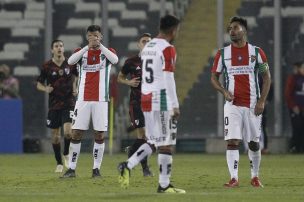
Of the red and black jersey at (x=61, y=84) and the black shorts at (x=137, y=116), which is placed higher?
the red and black jersey at (x=61, y=84)

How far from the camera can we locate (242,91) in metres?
15.1

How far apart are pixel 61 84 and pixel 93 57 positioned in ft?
8.31

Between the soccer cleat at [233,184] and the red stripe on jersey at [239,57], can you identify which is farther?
the red stripe on jersey at [239,57]

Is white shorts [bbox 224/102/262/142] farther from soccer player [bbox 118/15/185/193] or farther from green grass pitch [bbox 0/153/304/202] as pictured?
soccer player [bbox 118/15/185/193]

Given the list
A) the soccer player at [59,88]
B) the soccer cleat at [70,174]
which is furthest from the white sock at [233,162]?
the soccer player at [59,88]

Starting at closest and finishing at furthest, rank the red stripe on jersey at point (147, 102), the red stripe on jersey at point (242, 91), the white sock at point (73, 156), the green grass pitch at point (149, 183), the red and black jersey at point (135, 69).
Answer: the green grass pitch at point (149, 183) < the red stripe on jersey at point (147, 102) < the red stripe on jersey at point (242, 91) < the white sock at point (73, 156) < the red and black jersey at point (135, 69)

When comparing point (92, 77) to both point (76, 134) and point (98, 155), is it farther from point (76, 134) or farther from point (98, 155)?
point (98, 155)

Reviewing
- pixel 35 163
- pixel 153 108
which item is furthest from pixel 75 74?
pixel 153 108

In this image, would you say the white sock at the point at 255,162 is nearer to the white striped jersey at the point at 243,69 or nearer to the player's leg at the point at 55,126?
the white striped jersey at the point at 243,69

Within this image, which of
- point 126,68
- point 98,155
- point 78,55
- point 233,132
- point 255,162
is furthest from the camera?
point 126,68

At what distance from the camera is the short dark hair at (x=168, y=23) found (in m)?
13.4

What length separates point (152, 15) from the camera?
28.6 m

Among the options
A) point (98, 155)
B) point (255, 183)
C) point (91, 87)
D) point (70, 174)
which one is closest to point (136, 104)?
point (91, 87)

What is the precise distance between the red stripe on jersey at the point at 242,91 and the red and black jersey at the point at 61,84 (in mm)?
5120
